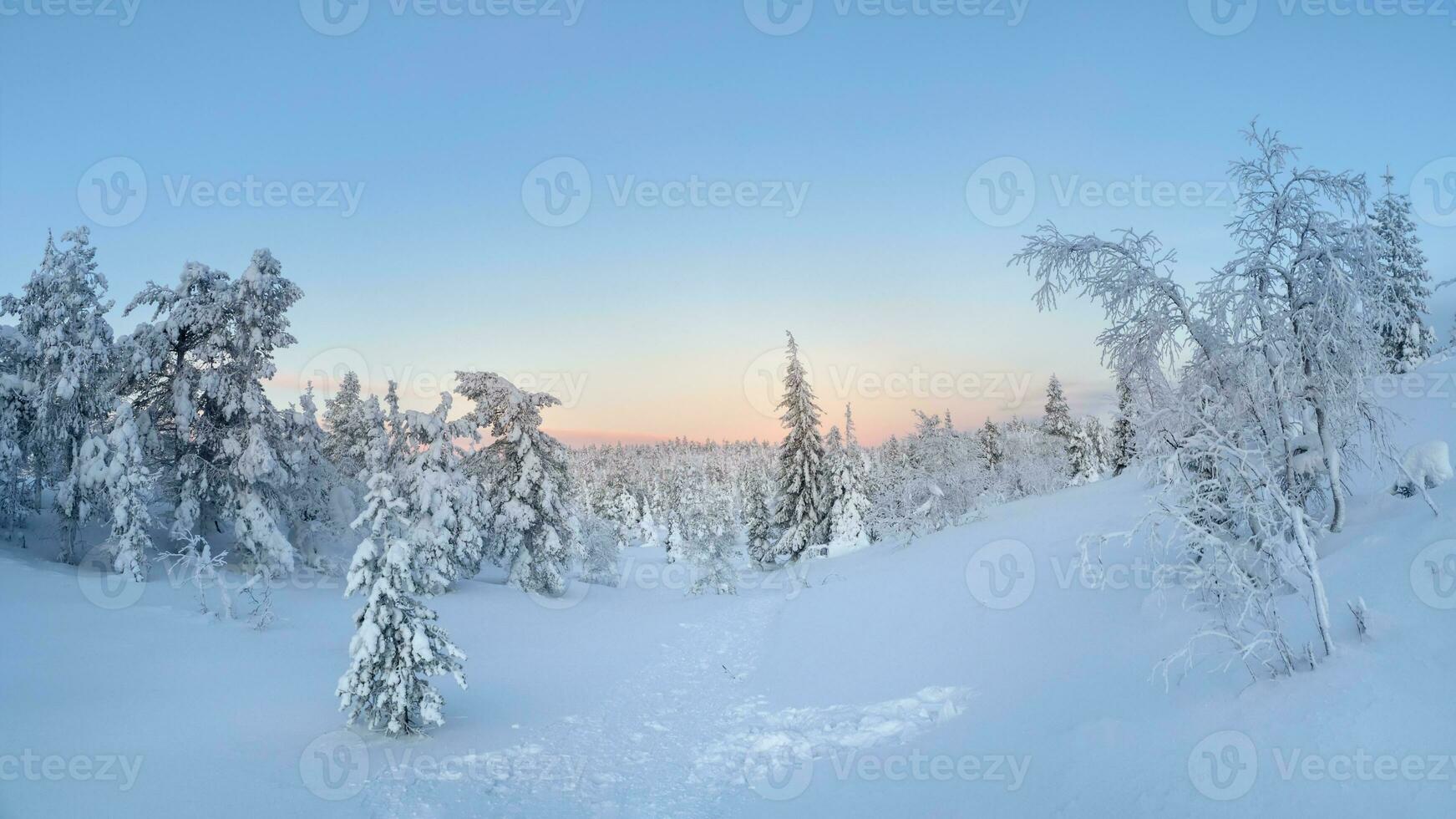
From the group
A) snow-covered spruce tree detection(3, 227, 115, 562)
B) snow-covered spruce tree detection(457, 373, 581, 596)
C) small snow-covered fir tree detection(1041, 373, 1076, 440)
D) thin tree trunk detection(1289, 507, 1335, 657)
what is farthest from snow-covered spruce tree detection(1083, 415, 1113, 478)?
snow-covered spruce tree detection(3, 227, 115, 562)

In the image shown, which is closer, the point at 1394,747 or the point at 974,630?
the point at 1394,747

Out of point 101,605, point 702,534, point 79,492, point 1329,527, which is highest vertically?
point 79,492

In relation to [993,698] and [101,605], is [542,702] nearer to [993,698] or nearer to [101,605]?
[993,698]

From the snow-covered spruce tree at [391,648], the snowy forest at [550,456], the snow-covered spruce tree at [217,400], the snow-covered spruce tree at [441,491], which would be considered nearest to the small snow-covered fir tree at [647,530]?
the snowy forest at [550,456]

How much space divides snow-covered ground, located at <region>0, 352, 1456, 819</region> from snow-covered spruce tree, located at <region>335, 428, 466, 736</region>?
0.59 meters

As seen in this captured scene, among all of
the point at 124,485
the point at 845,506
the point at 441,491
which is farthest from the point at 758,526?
the point at 124,485

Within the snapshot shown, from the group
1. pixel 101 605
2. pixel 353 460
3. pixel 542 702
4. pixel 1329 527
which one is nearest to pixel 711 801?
pixel 542 702

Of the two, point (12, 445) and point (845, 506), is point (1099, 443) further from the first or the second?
point (12, 445)

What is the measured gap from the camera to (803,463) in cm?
4031

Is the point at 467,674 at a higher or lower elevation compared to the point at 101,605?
lower

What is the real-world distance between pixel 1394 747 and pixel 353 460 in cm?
4013

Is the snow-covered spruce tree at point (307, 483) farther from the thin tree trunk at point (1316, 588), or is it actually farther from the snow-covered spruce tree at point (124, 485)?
the thin tree trunk at point (1316, 588)

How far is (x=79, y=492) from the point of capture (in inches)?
738

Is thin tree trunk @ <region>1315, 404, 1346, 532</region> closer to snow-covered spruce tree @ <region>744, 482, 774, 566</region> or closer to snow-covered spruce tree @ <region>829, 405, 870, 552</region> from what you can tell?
snow-covered spruce tree @ <region>829, 405, 870, 552</region>
